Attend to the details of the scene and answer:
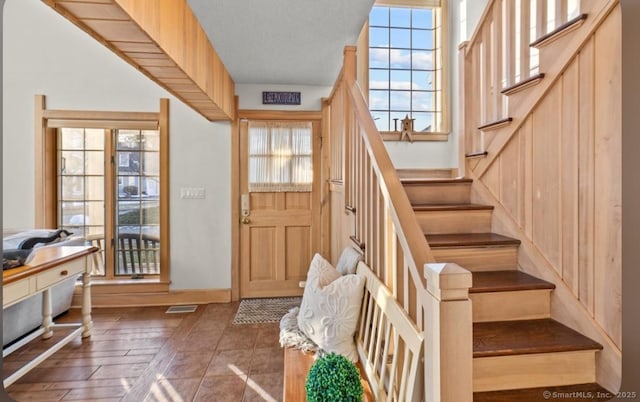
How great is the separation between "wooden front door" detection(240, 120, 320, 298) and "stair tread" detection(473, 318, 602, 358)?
243 centimetres

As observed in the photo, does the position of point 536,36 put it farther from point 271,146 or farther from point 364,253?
point 271,146

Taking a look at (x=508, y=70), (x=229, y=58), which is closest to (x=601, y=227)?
(x=508, y=70)

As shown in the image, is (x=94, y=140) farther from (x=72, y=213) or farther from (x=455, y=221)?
(x=455, y=221)

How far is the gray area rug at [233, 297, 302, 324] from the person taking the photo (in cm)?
325

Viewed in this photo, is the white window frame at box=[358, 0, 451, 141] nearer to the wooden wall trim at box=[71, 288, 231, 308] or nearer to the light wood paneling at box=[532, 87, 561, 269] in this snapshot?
the light wood paneling at box=[532, 87, 561, 269]

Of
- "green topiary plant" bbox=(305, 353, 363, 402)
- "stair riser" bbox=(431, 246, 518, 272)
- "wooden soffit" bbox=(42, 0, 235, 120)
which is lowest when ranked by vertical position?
"green topiary plant" bbox=(305, 353, 363, 402)

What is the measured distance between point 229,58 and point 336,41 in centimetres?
101

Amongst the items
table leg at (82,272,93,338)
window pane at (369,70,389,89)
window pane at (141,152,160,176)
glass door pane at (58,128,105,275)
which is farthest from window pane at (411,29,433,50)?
table leg at (82,272,93,338)

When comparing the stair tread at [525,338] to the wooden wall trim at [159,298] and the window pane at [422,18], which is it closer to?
the wooden wall trim at [159,298]

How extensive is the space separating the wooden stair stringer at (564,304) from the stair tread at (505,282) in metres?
0.05

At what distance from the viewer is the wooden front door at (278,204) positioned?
12.4ft

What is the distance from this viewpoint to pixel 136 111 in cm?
360

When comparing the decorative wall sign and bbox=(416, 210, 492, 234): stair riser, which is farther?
the decorative wall sign

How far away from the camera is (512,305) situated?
168 centimetres
